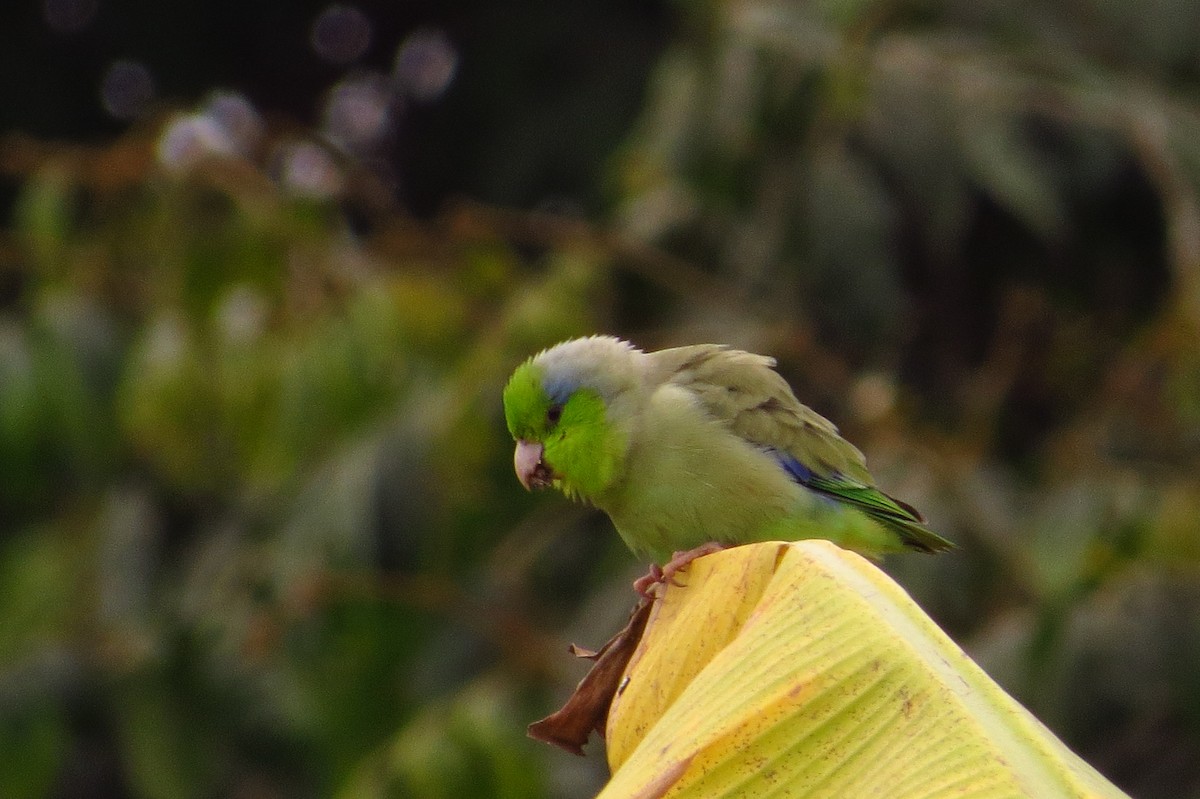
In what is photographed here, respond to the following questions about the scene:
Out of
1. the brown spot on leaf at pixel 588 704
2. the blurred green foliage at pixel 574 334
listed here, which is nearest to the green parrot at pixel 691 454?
the brown spot on leaf at pixel 588 704

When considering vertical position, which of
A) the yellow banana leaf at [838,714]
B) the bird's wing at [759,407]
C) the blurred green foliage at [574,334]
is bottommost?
the blurred green foliage at [574,334]

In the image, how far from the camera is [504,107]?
12.0 meters

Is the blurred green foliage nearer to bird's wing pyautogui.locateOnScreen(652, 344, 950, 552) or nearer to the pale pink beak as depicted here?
bird's wing pyautogui.locateOnScreen(652, 344, 950, 552)

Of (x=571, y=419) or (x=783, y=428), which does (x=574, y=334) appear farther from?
(x=571, y=419)

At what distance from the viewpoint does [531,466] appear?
395 centimetres

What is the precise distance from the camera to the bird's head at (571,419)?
3.85 meters

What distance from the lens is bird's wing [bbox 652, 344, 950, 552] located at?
4.03 m

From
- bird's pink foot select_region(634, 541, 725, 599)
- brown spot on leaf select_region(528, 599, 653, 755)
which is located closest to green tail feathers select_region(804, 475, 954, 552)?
bird's pink foot select_region(634, 541, 725, 599)

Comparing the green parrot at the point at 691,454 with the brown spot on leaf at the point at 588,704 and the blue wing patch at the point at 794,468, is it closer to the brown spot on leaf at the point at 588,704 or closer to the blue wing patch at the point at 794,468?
the blue wing patch at the point at 794,468

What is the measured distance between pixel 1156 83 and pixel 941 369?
1.69 m

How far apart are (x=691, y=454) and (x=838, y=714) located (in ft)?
5.12

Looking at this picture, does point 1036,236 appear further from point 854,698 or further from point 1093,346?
point 854,698

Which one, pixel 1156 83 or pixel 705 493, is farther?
pixel 1156 83

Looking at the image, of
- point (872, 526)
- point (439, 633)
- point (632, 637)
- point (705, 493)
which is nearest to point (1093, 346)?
point (439, 633)
